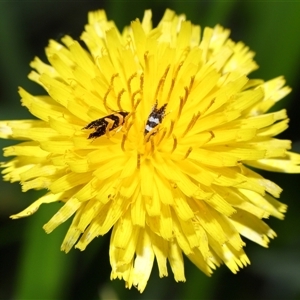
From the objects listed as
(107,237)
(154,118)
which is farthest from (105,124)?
(107,237)

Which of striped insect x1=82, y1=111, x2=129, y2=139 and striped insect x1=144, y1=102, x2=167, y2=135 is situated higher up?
striped insect x1=82, y1=111, x2=129, y2=139

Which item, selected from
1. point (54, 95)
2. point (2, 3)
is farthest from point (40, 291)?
point (2, 3)

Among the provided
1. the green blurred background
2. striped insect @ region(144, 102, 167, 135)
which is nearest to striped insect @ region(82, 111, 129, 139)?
striped insect @ region(144, 102, 167, 135)

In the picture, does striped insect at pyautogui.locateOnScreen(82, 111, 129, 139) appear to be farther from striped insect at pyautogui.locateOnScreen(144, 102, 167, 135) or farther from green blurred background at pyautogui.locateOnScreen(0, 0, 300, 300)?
green blurred background at pyautogui.locateOnScreen(0, 0, 300, 300)

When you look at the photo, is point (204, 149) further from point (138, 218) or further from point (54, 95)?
point (54, 95)

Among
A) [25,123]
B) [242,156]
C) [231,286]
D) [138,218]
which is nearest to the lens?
[138,218]

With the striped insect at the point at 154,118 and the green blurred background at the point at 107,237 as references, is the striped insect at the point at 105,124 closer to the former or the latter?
the striped insect at the point at 154,118
